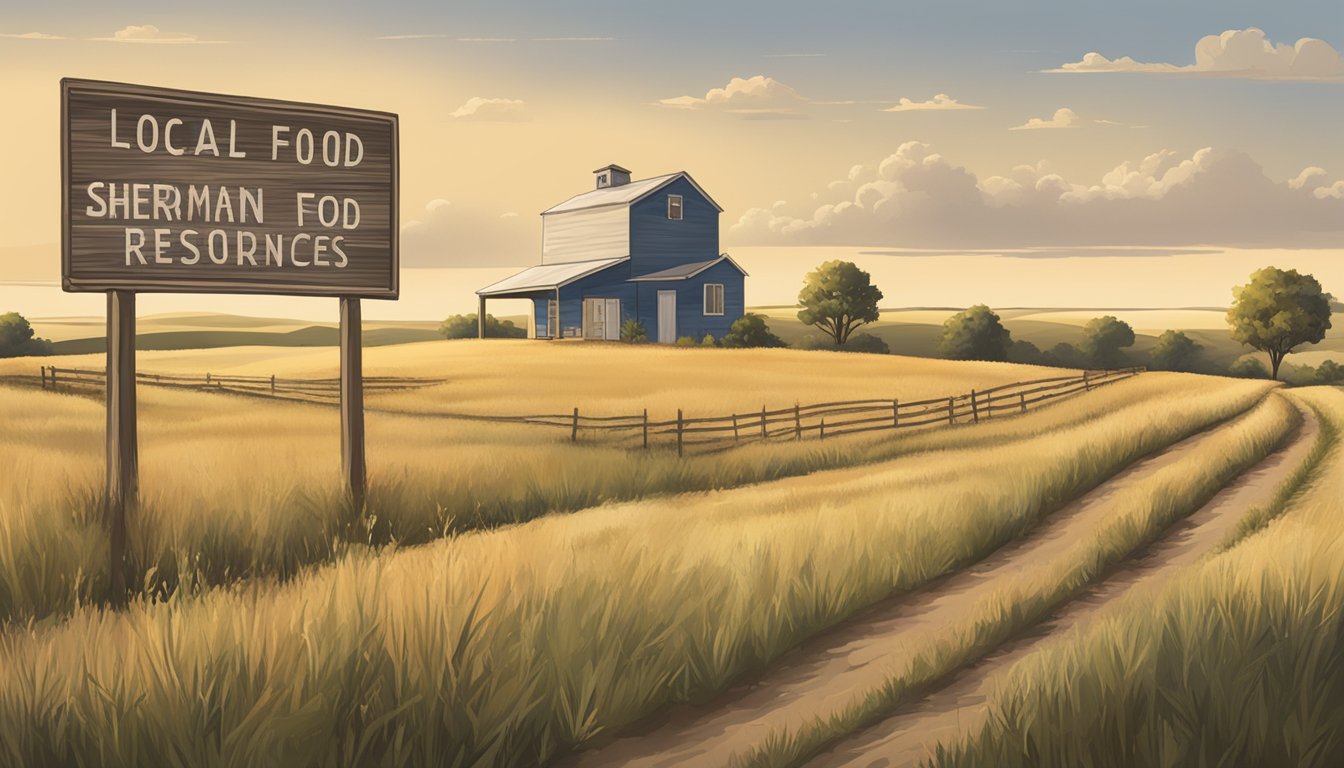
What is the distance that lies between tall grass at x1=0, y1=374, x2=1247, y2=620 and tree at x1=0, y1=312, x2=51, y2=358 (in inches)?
1983

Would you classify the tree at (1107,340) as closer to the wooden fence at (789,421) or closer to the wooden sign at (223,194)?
the wooden fence at (789,421)

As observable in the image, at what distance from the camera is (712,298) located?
5328 cm

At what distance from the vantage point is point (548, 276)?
5478 cm

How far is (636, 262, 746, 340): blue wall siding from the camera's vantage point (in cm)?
5247

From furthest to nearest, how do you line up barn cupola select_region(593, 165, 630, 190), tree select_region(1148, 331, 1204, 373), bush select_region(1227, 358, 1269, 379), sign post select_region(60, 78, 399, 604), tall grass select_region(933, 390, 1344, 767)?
tree select_region(1148, 331, 1204, 373) → bush select_region(1227, 358, 1269, 379) → barn cupola select_region(593, 165, 630, 190) → sign post select_region(60, 78, 399, 604) → tall grass select_region(933, 390, 1344, 767)

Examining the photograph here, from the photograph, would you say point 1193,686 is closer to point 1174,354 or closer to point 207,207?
point 207,207

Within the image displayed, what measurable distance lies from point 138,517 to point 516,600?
4.51 m

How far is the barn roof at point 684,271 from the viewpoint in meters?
51.8

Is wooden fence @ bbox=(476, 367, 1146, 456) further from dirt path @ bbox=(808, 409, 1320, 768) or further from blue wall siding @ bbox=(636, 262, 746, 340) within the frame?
blue wall siding @ bbox=(636, 262, 746, 340)

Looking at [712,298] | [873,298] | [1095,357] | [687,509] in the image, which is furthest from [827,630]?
[1095,357]

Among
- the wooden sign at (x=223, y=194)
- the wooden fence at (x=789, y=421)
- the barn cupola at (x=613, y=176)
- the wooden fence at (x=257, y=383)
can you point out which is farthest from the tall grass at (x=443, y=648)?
the barn cupola at (x=613, y=176)

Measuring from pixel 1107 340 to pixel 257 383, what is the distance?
6596 centimetres

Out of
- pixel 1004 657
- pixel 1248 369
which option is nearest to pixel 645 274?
pixel 1248 369

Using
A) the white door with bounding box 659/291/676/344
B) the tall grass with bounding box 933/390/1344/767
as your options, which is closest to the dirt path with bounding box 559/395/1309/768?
the tall grass with bounding box 933/390/1344/767
